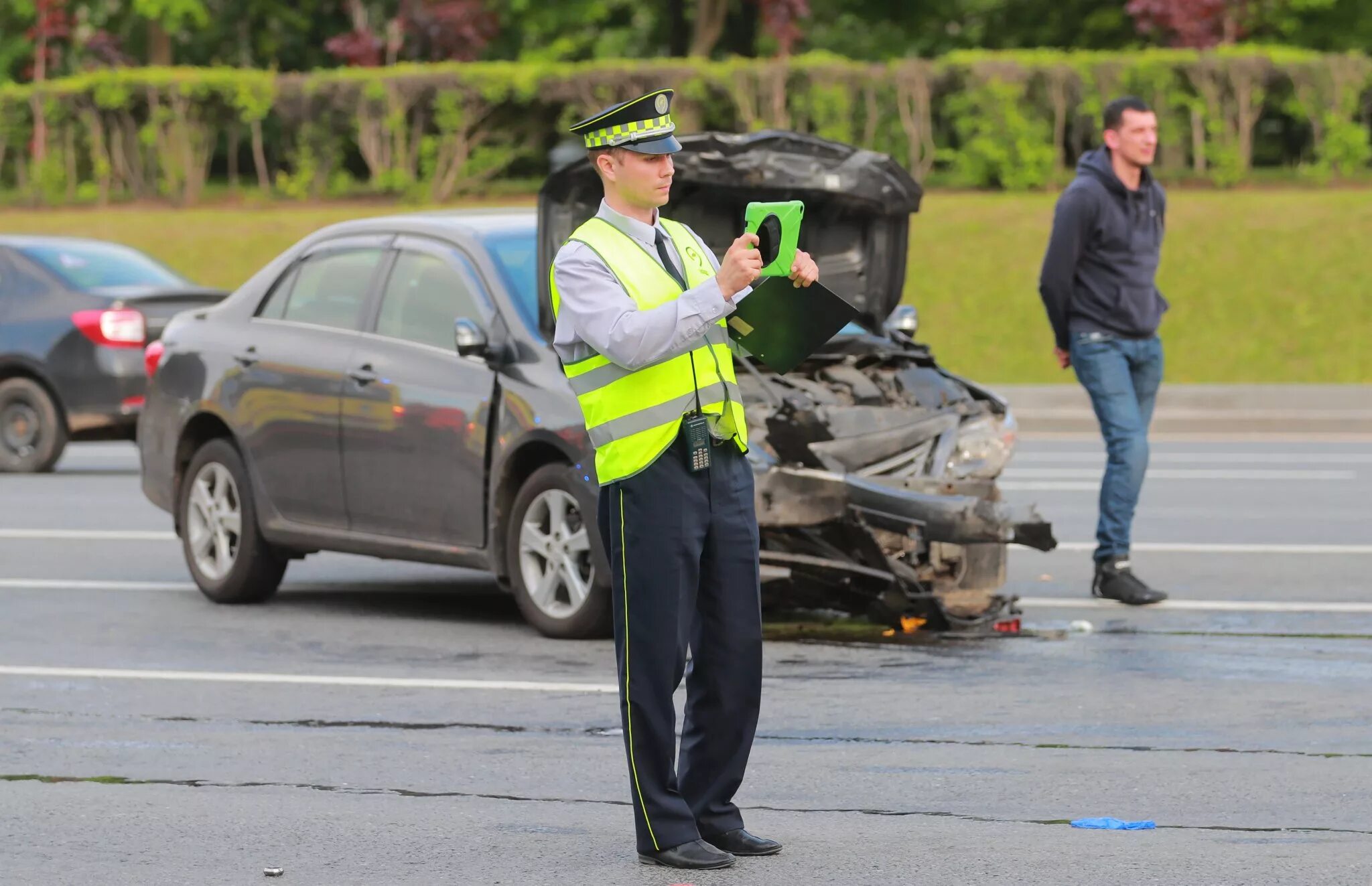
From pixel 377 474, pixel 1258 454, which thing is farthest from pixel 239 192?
pixel 377 474

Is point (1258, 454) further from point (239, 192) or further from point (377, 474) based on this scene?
point (239, 192)

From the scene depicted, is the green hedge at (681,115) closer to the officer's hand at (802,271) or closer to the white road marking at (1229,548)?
the white road marking at (1229,548)

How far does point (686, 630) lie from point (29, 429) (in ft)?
39.2

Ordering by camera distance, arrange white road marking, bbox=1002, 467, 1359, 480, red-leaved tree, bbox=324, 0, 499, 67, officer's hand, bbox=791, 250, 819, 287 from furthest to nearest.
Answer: red-leaved tree, bbox=324, 0, 499, 67, white road marking, bbox=1002, 467, 1359, 480, officer's hand, bbox=791, 250, 819, 287

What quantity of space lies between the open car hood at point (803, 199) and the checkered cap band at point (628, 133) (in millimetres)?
3559

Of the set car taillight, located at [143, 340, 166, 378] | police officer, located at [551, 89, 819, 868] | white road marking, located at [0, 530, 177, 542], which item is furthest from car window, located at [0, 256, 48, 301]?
police officer, located at [551, 89, 819, 868]

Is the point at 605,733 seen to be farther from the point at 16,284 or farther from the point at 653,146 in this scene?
the point at 16,284

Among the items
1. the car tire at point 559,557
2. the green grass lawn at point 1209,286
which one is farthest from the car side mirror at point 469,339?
the green grass lawn at point 1209,286

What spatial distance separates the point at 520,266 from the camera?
9.61 meters

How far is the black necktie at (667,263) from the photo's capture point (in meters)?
5.58

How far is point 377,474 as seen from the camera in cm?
962

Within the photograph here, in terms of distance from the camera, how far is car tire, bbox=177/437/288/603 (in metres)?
10.2

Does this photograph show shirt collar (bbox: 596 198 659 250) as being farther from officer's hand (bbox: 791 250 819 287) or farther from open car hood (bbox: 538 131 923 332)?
open car hood (bbox: 538 131 923 332)

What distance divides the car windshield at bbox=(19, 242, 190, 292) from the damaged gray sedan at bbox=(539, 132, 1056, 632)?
25.3 feet
